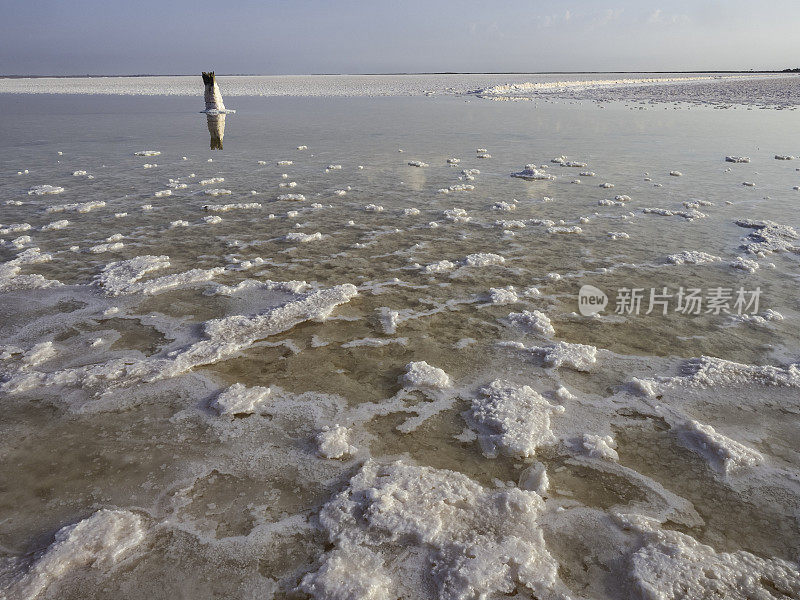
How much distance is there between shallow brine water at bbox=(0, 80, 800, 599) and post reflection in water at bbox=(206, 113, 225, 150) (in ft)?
25.0

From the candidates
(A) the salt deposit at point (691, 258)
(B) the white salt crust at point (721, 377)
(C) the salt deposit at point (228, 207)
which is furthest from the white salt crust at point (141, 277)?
(A) the salt deposit at point (691, 258)

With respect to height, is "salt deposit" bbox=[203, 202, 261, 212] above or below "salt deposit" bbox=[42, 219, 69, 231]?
above

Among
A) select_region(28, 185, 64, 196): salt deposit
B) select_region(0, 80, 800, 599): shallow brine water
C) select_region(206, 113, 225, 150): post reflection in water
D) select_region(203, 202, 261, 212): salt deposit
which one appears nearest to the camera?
select_region(0, 80, 800, 599): shallow brine water

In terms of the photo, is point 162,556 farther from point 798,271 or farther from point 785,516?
point 798,271

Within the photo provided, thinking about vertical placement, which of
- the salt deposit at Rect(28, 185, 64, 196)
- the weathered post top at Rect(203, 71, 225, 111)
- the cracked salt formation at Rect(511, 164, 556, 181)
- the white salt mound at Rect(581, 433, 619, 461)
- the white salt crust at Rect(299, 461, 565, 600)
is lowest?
the white salt crust at Rect(299, 461, 565, 600)

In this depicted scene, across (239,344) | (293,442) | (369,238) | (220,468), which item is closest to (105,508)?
(220,468)

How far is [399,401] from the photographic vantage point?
11.2 ft

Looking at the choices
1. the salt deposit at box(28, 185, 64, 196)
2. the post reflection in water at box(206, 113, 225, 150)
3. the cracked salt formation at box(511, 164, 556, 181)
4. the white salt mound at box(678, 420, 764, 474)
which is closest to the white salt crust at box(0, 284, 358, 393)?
the white salt mound at box(678, 420, 764, 474)

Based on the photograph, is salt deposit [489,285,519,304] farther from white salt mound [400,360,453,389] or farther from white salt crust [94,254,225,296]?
white salt crust [94,254,225,296]

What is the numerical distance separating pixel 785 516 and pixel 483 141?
1493cm

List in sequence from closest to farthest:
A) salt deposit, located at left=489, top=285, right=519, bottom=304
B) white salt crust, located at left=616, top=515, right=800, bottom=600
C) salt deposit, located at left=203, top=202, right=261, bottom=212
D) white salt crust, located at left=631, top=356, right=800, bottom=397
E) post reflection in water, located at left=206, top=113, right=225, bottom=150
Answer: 1. white salt crust, located at left=616, top=515, right=800, bottom=600
2. white salt crust, located at left=631, top=356, right=800, bottom=397
3. salt deposit, located at left=489, top=285, right=519, bottom=304
4. salt deposit, located at left=203, top=202, right=261, bottom=212
5. post reflection in water, located at left=206, top=113, right=225, bottom=150

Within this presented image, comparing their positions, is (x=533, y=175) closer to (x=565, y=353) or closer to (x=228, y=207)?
(x=228, y=207)

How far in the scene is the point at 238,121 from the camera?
22188mm

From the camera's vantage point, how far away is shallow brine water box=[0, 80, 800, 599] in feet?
7.43
